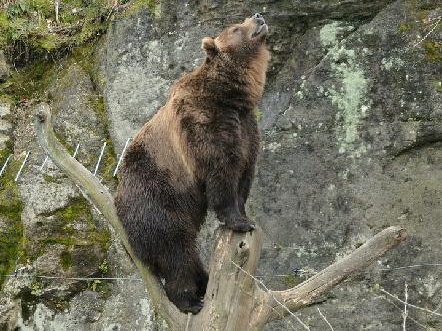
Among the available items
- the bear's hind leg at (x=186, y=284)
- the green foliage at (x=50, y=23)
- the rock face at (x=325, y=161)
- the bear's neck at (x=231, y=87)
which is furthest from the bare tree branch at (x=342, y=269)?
the green foliage at (x=50, y=23)

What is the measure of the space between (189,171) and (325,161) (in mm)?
2499

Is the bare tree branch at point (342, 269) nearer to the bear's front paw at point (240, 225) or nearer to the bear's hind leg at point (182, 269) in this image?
the bear's front paw at point (240, 225)

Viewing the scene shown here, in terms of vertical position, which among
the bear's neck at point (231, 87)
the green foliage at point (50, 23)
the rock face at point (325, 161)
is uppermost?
the bear's neck at point (231, 87)

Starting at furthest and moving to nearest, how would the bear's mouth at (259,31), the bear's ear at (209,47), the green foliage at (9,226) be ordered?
the green foliage at (9,226) → the bear's mouth at (259,31) → the bear's ear at (209,47)

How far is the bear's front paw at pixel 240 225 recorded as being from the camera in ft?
14.7

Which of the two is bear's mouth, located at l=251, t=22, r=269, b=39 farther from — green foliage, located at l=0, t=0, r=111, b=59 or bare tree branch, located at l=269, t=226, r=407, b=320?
green foliage, located at l=0, t=0, r=111, b=59

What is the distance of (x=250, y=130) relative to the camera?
5121 mm

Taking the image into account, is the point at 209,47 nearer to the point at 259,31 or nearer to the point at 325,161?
the point at 259,31

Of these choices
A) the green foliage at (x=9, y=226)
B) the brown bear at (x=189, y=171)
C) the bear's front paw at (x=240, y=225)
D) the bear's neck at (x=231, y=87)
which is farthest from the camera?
the green foliage at (x=9, y=226)

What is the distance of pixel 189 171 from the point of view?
195 inches

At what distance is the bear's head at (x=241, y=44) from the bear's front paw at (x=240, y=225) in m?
1.28

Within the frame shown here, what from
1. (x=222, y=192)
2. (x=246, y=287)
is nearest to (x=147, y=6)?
(x=222, y=192)

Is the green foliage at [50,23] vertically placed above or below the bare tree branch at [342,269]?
below

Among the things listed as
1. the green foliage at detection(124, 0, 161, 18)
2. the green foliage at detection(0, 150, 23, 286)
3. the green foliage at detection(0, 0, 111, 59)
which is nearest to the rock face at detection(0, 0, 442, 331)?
the green foliage at detection(0, 150, 23, 286)
